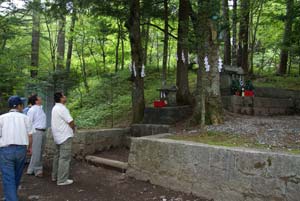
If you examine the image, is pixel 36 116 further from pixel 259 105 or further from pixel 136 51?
pixel 259 105

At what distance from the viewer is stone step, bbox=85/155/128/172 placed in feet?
19.1

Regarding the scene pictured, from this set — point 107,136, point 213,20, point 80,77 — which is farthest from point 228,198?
point 80,77

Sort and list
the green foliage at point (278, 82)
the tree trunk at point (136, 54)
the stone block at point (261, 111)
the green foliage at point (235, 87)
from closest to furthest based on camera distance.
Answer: the tree trunk at point (136, 54)
the stone block at point (261, 111)
the green foliage at point (235, 87)
the green foliage at point (278, 82)

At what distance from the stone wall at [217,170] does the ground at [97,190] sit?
0.19m

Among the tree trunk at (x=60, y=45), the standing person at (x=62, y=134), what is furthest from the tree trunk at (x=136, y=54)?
the tree trunk at (x=60, y=45)

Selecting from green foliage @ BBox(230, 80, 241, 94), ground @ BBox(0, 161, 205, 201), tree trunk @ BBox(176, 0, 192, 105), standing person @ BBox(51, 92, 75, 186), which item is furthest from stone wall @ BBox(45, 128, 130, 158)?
green foliage @ BBox(230, 80, 241, 94)

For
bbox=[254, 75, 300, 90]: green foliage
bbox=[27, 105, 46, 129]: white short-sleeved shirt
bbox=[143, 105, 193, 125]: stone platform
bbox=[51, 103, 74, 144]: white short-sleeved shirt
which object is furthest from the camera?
bbox=[254, 75, 300, 90]: green foliage

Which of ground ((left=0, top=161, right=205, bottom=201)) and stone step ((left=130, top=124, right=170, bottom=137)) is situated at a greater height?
stone step ((left=130, top=124, right=170, bottom=137))

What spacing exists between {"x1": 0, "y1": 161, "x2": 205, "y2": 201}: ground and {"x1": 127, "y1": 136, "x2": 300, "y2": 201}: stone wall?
187 mm

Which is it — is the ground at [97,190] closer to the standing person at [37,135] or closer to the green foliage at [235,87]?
the standing person at [37,135]

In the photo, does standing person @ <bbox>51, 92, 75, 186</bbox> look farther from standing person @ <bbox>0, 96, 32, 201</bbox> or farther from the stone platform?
the stone platform

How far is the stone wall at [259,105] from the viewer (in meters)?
8.27

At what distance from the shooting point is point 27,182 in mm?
5363

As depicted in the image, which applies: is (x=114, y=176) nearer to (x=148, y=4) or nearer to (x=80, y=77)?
(x=148, y=4)
